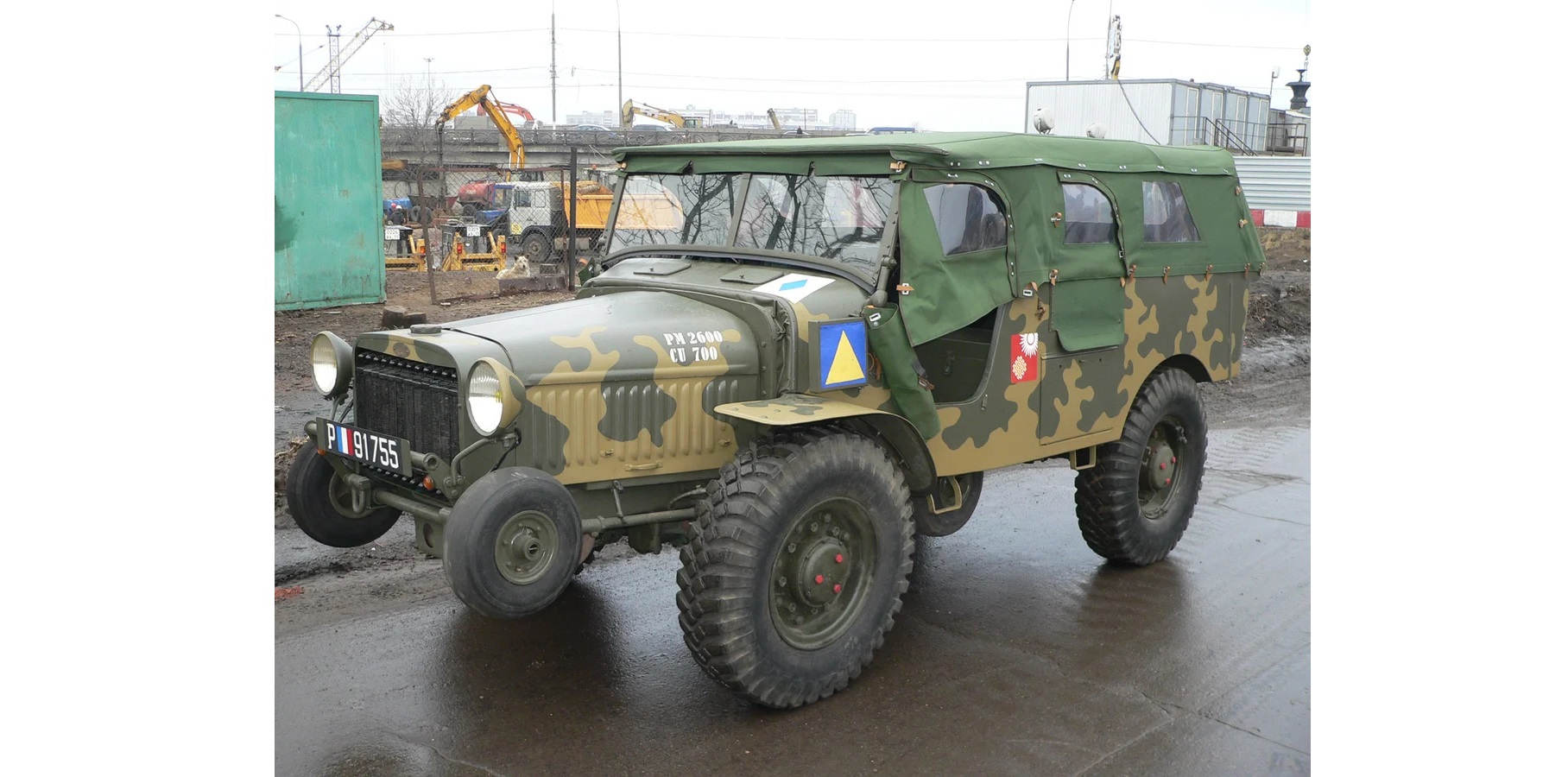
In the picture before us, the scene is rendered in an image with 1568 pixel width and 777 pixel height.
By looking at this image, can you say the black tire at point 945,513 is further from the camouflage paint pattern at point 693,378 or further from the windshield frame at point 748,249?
the windshield frame at point 748,249

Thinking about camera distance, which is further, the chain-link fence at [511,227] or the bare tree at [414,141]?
the bare tree at [414,141]

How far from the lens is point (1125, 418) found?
21.1 feet

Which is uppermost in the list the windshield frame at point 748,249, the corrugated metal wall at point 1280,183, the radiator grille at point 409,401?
the corrugated metal wall at point 1280,183

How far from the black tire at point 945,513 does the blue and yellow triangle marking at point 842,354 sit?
2.59 feet

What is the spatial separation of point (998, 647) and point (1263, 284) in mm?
12434

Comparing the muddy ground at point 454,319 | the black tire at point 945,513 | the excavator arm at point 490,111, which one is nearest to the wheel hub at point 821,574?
the black tire at point 945,513

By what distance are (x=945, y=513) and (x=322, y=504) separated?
2.91m

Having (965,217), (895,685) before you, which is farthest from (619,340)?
(895,685)

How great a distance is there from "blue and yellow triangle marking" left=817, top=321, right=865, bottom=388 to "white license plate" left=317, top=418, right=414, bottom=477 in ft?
5.25

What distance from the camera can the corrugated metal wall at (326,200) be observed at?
12.4 metres

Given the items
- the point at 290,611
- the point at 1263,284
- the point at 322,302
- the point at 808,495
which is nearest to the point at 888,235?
the point at 808,495

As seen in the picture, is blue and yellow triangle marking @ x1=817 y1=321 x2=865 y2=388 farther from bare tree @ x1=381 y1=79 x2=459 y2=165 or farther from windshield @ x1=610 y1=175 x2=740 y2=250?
bare tree @ x1=381 y1=79 x2=459 y2=165

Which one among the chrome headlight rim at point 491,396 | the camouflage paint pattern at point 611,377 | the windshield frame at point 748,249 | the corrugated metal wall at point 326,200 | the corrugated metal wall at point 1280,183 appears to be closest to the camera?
the chrome headlight rim at point 491,396

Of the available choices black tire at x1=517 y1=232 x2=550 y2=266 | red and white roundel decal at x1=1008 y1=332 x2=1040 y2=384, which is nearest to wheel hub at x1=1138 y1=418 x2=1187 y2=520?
red and white roundel decal at x1=1008 y1=332 x2=1040 y2=384
